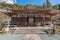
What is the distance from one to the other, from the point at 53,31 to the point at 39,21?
8.19 metres

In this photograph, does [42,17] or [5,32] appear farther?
[42,17]

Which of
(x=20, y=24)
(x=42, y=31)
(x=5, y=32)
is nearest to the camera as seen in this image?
(x=5, y=32)

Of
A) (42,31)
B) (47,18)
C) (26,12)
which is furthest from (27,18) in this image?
(42,31)

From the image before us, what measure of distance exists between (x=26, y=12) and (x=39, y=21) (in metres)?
2.66

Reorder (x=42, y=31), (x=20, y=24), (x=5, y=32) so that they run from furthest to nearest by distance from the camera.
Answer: (x=20, y=24) < (x=42, y=31) < (x=5, y=32)

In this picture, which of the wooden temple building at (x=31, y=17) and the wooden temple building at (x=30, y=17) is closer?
the wooden temple building at (x=30, y=17)

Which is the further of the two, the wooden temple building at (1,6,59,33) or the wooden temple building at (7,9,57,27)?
the wooden temple building at (7,9,57,27)

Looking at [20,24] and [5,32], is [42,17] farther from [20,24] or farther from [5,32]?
[5,32]

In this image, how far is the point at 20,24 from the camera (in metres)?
27.7

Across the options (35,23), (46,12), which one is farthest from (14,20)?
(46,12)

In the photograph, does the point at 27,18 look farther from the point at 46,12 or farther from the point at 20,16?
the point at 46,12

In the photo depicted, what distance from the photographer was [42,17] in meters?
28.2

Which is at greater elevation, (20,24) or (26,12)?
(26,12)

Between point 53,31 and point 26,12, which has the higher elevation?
point 26,12
